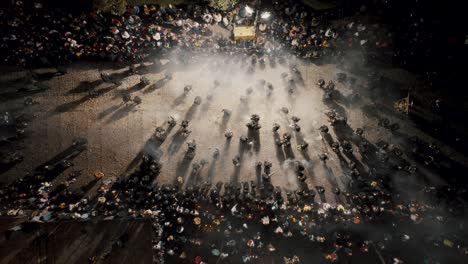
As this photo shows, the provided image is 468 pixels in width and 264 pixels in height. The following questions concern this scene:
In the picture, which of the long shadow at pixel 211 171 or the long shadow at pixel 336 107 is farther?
the long shadow at pixel 336 107

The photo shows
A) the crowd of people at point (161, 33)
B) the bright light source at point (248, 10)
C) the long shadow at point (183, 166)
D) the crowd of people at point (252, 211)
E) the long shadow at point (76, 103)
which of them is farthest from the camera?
the bright light source at point (248, 10)

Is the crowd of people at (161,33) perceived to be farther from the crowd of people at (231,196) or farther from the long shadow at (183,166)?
the long shadow at (183,166)

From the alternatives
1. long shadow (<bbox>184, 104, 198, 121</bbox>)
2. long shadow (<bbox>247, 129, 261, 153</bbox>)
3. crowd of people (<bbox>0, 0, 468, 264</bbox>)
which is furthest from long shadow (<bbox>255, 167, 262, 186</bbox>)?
long shadow (<bbox>184, 104, 198, 121</bbox>)

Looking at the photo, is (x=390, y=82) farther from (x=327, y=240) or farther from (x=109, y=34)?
(x=109, y=34)

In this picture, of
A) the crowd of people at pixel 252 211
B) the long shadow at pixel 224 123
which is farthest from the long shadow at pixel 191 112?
the long shadow at pixel 224 123

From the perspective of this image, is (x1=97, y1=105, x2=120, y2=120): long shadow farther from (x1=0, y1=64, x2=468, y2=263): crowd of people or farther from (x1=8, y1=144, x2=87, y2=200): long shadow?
(x1=8, y1=144, x2=87, y2=200): long shadow

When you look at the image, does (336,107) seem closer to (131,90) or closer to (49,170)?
(131,90)

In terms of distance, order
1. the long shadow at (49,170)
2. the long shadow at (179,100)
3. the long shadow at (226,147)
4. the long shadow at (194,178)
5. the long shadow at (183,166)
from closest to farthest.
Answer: the long shadow at (49,170) → the long shadow at (194,178) → the long shadow at (183,166) → the long shadow at (226,147) → the long shadow at (179,100)
